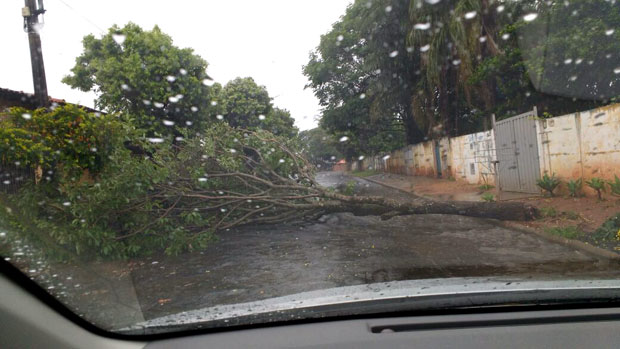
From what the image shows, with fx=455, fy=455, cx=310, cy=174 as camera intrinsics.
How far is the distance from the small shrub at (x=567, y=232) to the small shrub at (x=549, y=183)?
3257mm

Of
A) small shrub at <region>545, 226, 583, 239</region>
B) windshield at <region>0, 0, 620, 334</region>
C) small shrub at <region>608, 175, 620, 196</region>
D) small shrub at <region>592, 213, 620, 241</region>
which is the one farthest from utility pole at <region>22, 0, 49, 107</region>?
small shrub at <region>608, 175, 620, 196</region>

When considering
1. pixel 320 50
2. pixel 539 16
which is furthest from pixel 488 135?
pixel 320 50

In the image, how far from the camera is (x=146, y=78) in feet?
26.7

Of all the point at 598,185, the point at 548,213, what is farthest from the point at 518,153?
the point at 548,213

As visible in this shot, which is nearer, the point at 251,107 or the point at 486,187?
the point at 251,107

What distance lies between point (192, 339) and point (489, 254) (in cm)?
Result: 485

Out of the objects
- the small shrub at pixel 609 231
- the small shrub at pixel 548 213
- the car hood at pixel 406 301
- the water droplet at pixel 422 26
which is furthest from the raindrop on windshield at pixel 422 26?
the car hood at pixel 406 301

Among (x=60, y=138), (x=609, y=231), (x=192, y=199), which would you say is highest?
(x=60, y=138)

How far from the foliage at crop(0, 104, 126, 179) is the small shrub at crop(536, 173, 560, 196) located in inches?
354

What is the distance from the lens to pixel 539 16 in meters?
11.8

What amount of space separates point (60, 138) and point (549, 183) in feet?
32.2

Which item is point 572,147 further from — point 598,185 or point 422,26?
point 422,26

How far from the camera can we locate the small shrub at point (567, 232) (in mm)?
6893

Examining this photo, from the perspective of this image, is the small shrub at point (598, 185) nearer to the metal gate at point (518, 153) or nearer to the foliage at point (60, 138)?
the metal gate at point (518, 153)
